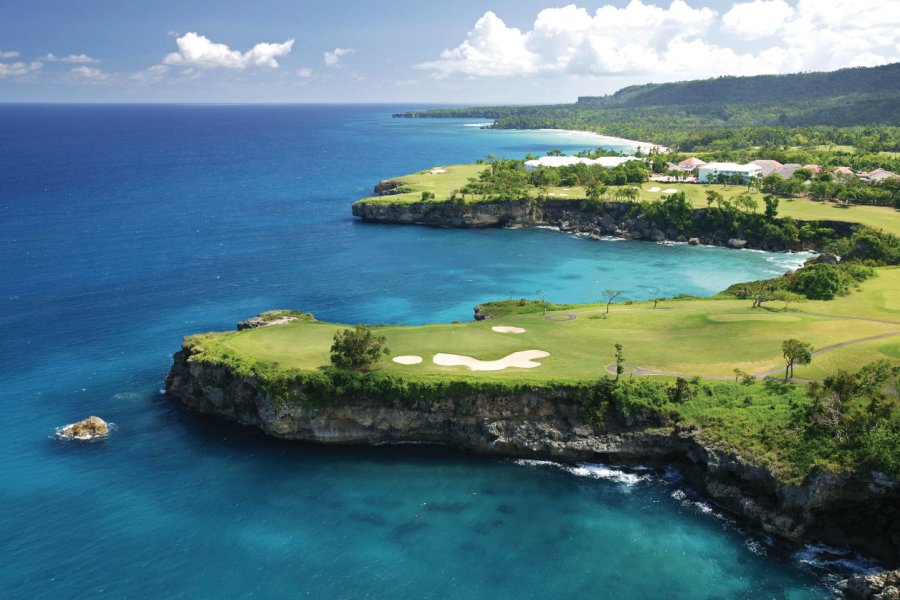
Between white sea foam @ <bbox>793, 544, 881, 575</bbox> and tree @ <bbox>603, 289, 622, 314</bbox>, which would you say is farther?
tree @ <bbox>603, 289, 622, 314</bbox>

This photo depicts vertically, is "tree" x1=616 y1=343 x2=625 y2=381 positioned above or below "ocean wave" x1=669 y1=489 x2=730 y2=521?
above

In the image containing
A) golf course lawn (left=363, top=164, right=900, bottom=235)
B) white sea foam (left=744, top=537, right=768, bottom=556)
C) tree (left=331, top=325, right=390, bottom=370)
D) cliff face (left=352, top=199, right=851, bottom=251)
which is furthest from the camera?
cliff face (left=352, top=199, right=851, bottom=251)

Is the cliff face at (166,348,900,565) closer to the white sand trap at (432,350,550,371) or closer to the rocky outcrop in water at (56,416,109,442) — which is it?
the white sand trap at (432,350,550,371)

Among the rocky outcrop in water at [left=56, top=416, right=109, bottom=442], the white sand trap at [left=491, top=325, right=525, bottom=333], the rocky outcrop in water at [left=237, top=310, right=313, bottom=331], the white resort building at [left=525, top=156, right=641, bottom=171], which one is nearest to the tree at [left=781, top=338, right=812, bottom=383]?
the white sand trap at [left=491, top=325, right=525, bottom=333]

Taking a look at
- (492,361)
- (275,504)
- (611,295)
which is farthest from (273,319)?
(611,295)

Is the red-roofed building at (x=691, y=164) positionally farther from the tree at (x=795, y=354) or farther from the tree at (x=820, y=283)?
the tree at (x=795, y=354)

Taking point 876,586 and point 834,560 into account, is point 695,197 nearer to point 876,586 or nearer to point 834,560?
point 834,560

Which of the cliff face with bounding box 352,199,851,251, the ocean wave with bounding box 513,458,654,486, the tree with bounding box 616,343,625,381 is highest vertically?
the cliff face with bounding box 352,199,851,251

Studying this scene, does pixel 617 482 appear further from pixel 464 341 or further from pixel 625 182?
pixel 625 182
